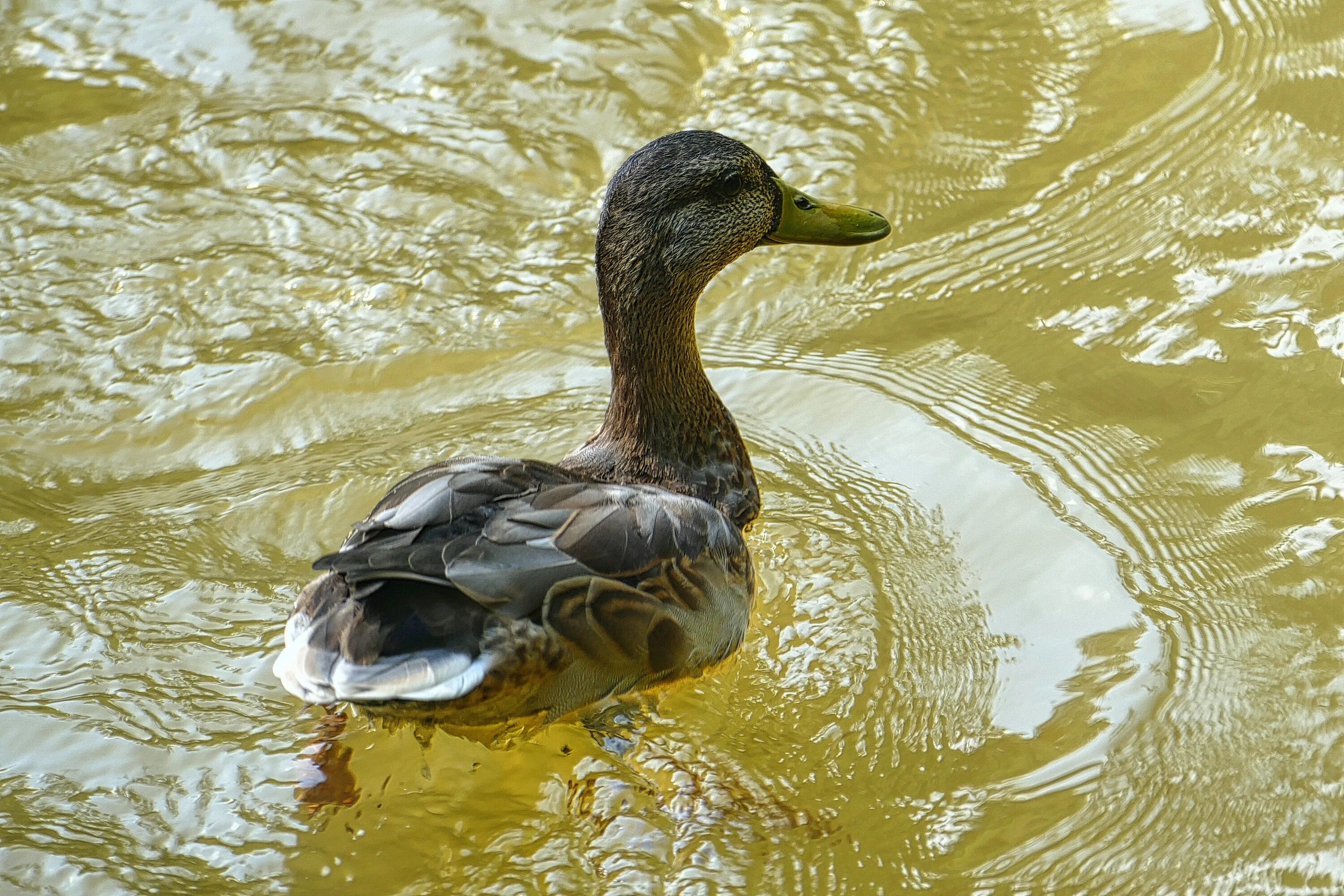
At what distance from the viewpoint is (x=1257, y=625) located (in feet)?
14.1

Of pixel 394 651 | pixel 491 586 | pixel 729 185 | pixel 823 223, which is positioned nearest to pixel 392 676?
pixel 394 651

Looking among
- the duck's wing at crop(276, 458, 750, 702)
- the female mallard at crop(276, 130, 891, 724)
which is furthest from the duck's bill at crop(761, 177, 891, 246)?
the duck's wing at crop(276, 458, 750, 702)

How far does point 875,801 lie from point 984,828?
0.30 metres

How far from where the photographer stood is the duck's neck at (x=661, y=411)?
4543 millimetres

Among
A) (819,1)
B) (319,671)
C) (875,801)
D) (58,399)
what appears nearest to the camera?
(319,671)

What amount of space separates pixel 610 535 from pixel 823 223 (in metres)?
1.51

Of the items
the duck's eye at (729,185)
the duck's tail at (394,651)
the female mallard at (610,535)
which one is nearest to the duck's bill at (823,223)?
the female mallard at (610,535)

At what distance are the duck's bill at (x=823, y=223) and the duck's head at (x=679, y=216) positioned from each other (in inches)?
2.8

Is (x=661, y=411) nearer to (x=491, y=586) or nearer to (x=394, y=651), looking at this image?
(x=491, y=586)

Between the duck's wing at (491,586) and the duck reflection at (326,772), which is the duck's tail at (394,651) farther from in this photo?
the duck reflection at (326,772)

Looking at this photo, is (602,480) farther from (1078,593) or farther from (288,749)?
(1078,593)

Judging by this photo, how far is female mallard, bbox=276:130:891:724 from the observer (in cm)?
357

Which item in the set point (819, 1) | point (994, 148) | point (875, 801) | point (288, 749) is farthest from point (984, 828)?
point (819, 1)

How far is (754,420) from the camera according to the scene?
17.7 ft
